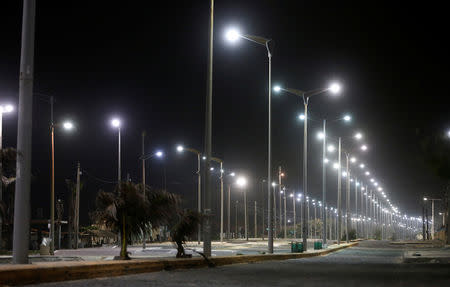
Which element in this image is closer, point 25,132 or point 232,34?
point 25,132

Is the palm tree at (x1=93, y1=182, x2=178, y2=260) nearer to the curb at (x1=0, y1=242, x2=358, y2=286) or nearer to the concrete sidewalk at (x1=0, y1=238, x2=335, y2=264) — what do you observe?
the curb at (x1=0, y1=242, x2=358, y2=286)

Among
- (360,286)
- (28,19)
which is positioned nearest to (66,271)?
(28,19)

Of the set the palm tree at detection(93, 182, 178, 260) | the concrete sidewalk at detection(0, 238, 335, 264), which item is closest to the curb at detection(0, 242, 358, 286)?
the palm tree at detection(93, 182, 178, 260)

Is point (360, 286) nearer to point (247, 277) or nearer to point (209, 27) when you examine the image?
point (247, 277)

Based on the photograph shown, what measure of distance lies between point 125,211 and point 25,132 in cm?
469

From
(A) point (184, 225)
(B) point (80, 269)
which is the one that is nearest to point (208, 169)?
(A) point (184, 225)

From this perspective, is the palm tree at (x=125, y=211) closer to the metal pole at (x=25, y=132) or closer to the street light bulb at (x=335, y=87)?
the metal pole at (x=25, y=132)

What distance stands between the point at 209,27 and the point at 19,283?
1470cm

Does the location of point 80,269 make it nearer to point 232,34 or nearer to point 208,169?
point 208,169

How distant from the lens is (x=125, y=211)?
56.9ft

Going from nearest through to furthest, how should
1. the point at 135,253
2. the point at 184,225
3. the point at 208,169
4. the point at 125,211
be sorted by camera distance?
the point at 125,211, the point at 184,225, the point at 208,169, the point at 135,253

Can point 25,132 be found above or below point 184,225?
above

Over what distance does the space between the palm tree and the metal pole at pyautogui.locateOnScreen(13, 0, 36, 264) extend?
4.05 m

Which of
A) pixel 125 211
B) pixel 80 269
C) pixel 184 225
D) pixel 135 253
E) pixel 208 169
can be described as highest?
pixel 208 169
